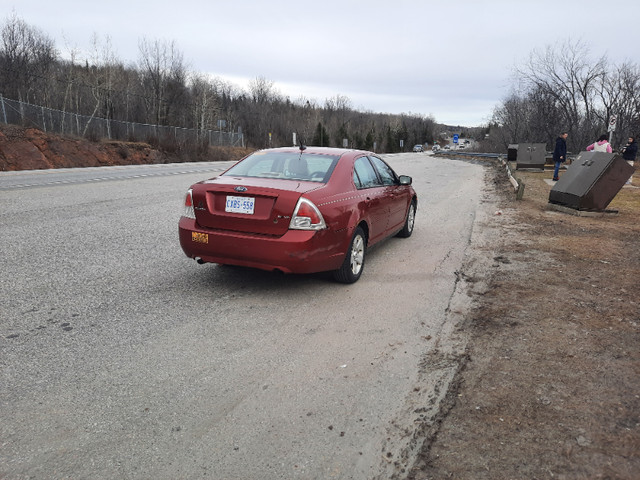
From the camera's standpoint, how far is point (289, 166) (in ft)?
19.1

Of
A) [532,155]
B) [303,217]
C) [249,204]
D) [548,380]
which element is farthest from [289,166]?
[532,155]

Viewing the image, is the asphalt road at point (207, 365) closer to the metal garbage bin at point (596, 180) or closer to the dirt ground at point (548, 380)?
the dirt ground at point (548, 380)

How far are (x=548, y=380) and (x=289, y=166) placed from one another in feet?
12.0

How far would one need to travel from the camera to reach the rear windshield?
18.3 feet

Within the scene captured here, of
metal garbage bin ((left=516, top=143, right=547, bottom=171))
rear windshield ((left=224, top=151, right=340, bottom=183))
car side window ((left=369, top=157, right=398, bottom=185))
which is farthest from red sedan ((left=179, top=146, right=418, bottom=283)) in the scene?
metal garbage bin ((left=516, top=143, right=547, bottom=171))

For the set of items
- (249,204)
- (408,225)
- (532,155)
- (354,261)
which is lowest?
(354,261)

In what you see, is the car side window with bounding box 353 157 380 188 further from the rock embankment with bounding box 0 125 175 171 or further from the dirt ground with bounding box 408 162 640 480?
the rock embankment with bounding box 0 125 175 171

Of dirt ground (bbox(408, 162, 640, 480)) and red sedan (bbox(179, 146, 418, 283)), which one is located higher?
red sedan (bbox(179, 146, 418, 283))

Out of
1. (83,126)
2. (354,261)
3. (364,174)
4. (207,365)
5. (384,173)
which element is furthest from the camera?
(83,126)

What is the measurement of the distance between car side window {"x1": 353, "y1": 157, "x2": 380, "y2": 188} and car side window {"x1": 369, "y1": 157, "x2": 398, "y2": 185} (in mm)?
248

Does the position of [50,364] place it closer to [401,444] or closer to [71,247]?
[401,444]

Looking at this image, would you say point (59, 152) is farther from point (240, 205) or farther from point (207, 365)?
point (207, 365)

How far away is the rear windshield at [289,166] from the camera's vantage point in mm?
5590

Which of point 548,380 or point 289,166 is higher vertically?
point 289,166
